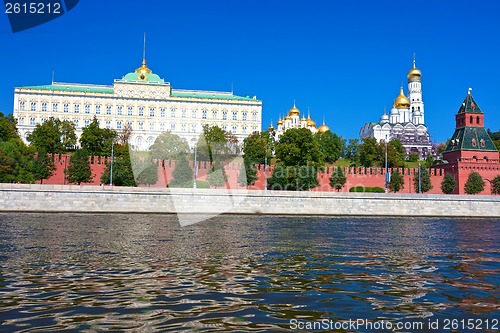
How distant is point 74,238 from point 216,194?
21.1 metres

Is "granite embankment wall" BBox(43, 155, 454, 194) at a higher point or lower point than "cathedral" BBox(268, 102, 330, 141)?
lower

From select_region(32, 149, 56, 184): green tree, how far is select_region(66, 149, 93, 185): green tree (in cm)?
150

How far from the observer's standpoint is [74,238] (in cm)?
1677

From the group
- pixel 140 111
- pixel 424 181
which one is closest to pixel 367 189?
pixel 424 181

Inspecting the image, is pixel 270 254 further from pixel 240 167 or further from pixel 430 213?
pixel 240 167

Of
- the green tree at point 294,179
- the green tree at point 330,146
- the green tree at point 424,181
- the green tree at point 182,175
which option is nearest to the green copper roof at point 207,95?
the green tree at point 330,146

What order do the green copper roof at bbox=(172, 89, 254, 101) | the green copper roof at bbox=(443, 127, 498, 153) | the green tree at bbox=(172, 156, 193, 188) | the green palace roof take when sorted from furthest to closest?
1. the green copper roof at bbox=(172, 89, 254, 101)
2. the green palace roof
3. the green copper roof at bbox=(443, 127, 498, 153)
4. the green tree at bbox=(172, 156, 193, 188)

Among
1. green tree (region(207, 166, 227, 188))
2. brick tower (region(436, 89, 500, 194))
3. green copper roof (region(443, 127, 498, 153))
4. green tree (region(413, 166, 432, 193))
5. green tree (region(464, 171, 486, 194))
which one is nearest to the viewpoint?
green tree (region(207, 166, 227, 188))

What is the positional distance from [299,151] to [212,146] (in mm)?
13752

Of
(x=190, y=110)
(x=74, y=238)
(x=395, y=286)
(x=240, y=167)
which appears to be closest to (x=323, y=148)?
(x=190, y=110)

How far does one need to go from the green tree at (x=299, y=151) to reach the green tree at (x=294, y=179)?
14.1 feet

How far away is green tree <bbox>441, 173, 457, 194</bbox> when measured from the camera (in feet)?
158

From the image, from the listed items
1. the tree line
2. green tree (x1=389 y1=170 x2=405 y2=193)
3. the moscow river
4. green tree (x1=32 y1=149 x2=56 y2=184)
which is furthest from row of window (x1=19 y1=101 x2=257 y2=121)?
the moscow river

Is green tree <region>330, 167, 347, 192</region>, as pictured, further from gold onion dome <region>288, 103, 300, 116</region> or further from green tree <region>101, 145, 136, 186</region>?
gold onion dome <region>288, 103, 300, 116</region>
